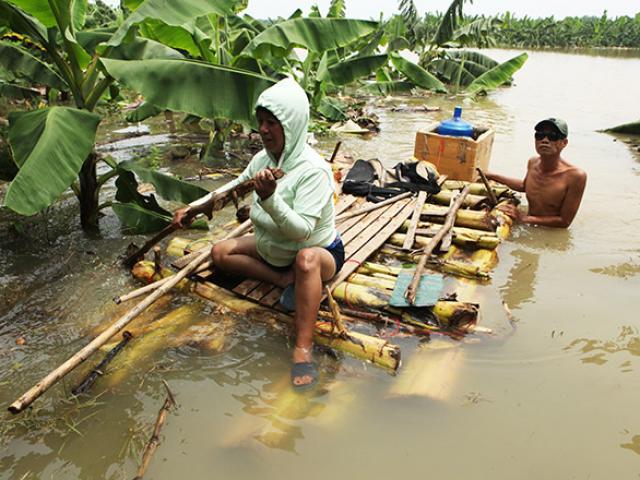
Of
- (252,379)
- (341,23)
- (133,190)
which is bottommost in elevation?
(252,379)

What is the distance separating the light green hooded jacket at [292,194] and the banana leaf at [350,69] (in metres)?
3.90

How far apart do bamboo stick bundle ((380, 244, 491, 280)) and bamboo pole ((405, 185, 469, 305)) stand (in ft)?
0.35

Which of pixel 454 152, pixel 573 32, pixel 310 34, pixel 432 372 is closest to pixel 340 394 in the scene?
pixel 432 372

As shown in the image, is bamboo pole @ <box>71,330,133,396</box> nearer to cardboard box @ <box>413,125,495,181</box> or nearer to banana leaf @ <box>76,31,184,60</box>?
banana leaf @ <box>76,31,184,60</box>

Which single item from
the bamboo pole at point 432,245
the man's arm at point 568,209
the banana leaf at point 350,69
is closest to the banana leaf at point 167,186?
the bamboo pole at point 432,245

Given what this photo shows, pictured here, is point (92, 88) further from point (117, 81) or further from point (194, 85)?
point (194, 85)

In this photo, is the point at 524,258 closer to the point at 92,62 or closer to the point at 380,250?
the point at 380,250

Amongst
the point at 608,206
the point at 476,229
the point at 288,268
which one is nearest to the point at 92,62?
the point at 288,268

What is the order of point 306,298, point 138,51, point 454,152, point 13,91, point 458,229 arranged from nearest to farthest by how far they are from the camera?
point 306,298
point 138,51
point 458,229
point 13,91
point 454,152

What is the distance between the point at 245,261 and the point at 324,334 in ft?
2.46

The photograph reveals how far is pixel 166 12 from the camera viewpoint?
3.16 m

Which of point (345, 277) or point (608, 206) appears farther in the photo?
point (608, 206)

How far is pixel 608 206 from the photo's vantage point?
5.55m

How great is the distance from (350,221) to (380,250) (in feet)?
1.58
